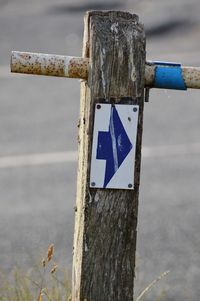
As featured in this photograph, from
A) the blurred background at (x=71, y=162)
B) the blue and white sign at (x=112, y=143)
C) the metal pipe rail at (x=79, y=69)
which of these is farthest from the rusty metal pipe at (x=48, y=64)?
the blurred background at (x=71, y=162)

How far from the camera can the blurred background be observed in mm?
7754

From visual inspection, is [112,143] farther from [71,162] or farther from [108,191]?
[71,162]

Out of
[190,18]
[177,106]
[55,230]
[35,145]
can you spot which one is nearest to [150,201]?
[55,230]

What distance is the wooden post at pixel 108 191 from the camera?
4.25 metres

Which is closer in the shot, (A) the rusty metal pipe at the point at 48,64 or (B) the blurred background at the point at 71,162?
(A) the rusty metal pipe at the point at 48,64

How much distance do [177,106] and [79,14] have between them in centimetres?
444

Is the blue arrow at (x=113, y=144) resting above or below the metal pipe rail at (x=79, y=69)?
below

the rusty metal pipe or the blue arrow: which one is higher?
the rusty metal pipe

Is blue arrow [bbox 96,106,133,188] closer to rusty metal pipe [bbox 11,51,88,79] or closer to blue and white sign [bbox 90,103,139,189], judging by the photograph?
blue and white sign [bbox 90,103,139,189]

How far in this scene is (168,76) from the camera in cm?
433

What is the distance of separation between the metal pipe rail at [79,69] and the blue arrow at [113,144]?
0.18 metres

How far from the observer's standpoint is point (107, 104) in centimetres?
425

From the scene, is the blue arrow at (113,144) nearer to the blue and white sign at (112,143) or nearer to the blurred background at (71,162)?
the blue and white sign at (112,143)

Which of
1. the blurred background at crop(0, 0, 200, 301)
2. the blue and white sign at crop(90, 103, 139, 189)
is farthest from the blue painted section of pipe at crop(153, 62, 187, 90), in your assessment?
the blurred background at crop(0, 0, 200, 301)
